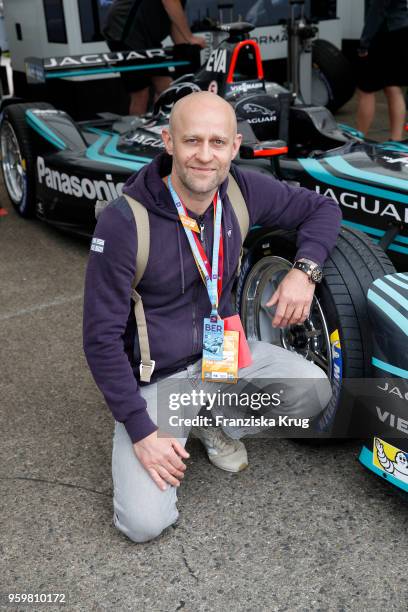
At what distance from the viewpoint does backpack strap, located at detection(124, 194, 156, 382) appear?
2193 millimetres

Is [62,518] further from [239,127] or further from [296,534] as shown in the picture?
[239,127]

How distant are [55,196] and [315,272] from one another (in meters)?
2.80

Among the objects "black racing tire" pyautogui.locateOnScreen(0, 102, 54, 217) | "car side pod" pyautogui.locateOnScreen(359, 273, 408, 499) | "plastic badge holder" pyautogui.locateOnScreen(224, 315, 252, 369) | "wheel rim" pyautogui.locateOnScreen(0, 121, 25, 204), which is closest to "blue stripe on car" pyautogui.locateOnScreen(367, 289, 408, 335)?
"car side pod" pyautogui.locateOnScreen(359, 273, 408, 499)

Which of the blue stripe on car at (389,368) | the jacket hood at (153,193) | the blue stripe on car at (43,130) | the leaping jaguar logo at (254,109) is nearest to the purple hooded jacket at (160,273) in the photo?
the jacket hood at (153,193)

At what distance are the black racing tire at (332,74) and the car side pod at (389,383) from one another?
A: 6287 mm

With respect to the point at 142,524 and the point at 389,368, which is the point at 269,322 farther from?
the point at 142,524

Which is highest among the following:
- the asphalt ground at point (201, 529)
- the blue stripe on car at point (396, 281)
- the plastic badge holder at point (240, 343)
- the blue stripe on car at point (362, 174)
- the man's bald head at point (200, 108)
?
the man's bald head at point (200, 108)

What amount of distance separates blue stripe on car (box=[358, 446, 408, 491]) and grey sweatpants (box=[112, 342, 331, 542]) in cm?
25

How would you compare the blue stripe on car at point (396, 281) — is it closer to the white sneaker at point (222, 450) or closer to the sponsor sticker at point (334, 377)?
the sponsor sticker at point (334, 377)

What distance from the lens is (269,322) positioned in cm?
299

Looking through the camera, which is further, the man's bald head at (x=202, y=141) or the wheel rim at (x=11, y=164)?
the wheel rim at (x=11, y=164)

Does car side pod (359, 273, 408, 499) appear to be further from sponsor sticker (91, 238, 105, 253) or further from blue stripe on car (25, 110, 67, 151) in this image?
blue stripe on car (25, 110, 67, 151)

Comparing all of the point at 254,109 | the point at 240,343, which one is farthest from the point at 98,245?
the point at 254,109

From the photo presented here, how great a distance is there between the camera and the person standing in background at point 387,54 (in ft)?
18.6
